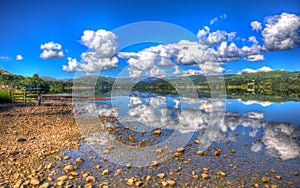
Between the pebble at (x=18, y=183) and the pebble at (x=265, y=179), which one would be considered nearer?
the pebble at (x=18, y=183)

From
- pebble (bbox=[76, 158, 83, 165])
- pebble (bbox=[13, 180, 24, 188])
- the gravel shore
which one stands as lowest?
pebble (bbox=[13, 180, 24, 188])

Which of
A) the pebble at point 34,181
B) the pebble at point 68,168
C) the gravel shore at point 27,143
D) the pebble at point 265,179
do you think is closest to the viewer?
the pebble at point 34,181

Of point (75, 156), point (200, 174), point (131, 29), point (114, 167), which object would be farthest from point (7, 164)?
point (131, 29)

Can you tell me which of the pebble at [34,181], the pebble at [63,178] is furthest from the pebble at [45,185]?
the pebble at [63,178]

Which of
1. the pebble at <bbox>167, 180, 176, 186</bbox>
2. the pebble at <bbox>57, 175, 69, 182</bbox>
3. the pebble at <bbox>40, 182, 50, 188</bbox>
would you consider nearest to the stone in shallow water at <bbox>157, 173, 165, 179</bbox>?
the pebble at <bbox>167, 180, 176, 186</bbox>

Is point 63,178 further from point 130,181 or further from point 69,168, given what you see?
point 130,181

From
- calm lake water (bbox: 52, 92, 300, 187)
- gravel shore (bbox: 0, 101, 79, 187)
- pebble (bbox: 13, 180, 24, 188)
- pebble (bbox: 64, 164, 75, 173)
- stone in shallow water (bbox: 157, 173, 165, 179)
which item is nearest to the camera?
pebble (bbox: 13, 180, 24, 188)

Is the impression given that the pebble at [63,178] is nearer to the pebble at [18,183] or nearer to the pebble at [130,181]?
the pebble at [18,183]

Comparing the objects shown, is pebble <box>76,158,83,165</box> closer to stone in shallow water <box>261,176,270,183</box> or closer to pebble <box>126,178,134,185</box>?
pebble <box>126,178,134,185</box>

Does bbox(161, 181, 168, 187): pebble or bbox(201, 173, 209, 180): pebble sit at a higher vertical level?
bbox(201, 173, 209, 180): pebble

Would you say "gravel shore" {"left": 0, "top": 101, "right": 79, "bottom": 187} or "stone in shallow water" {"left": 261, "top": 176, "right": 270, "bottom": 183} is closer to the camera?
"stone in shallow water" {"left": 261, "top": 176, "right": 270, "bottom": 183}

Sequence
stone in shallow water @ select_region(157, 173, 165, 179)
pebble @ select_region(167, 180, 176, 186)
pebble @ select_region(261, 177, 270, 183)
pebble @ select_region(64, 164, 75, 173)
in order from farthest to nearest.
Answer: pebble @ select_region(64, 164, 75, 173) → stone in shallow water @ select_region(157, 173, 165, 179) → pebble @ select_region(261, 177, 270, 183) → pebble @ select_region(167, 180, 176, 186)

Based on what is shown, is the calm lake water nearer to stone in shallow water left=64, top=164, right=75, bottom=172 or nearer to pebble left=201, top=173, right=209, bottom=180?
pebble left=201, top=173, right=209, bottom=180

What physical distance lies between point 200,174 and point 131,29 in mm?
11905
